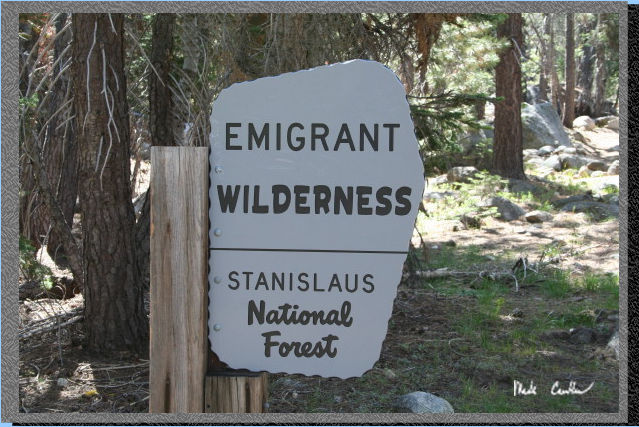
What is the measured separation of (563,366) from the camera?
4930mm

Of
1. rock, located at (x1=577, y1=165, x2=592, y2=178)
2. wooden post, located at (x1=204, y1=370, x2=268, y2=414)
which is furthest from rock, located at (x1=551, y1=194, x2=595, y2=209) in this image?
wooden post, located at (x1=204, y1=370, x2=268, y2=414)

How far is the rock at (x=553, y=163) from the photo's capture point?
15.3 metres

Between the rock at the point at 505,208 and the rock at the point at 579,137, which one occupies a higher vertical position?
the rock at the point at 579,137

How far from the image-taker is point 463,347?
5223 millimetres

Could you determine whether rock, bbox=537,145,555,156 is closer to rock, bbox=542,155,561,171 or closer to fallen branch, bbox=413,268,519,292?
rock, bbox=542,155,561,171

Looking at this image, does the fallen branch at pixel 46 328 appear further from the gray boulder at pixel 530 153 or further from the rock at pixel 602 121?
the rock at pixel 602 121

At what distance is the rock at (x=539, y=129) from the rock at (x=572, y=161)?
249 centimetres

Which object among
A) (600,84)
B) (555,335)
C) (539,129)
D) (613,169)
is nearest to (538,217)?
(555,335)

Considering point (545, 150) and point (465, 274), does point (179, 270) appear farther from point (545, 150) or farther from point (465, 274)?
point (545, 150)

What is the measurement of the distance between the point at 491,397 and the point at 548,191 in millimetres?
8475

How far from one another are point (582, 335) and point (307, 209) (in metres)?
3.65

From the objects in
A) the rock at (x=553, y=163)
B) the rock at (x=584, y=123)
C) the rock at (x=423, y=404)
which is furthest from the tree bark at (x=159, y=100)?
the rock at (x=584, y=123)

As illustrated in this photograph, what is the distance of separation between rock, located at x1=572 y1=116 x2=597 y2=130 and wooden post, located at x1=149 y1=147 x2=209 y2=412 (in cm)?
2156
